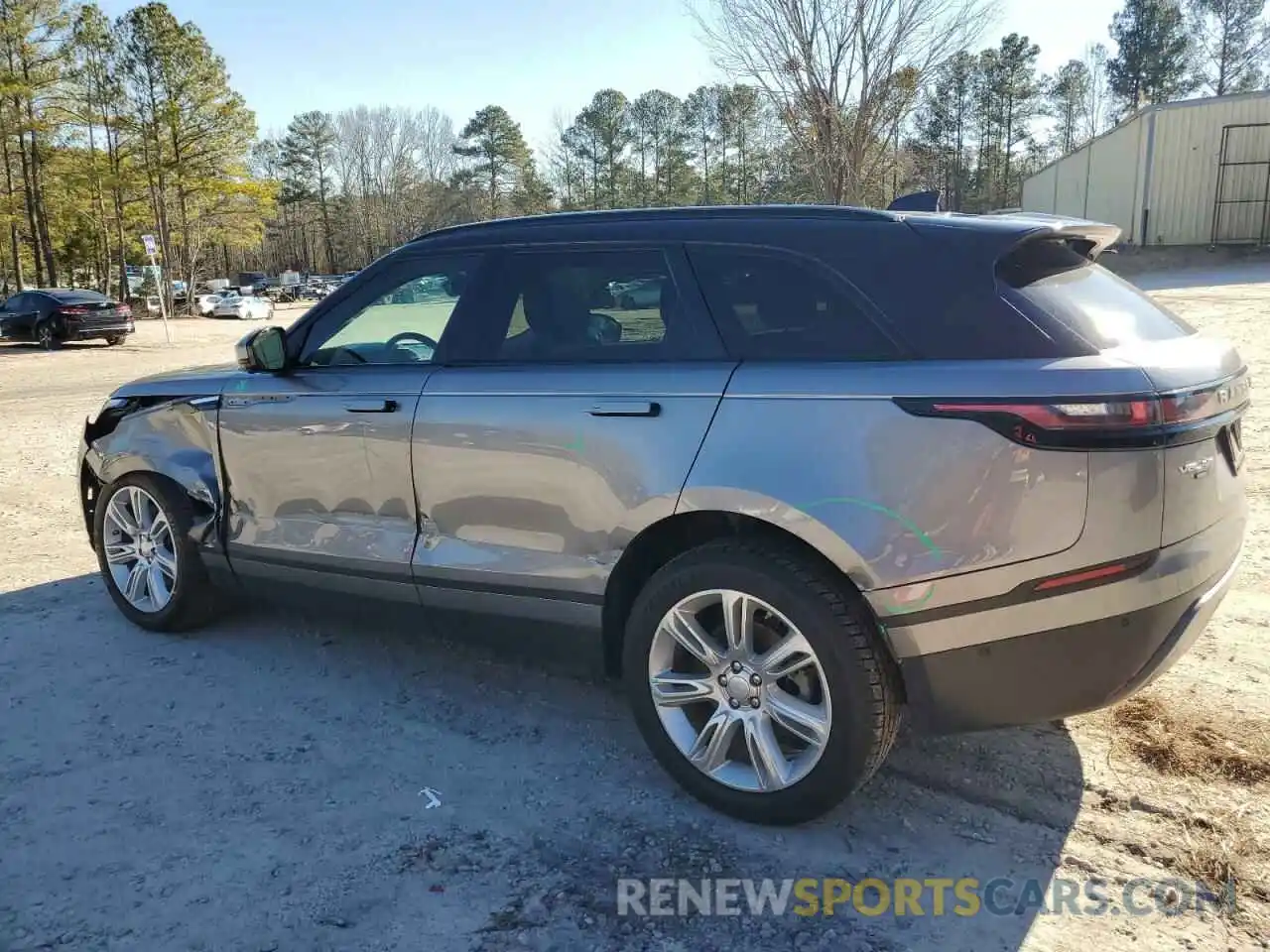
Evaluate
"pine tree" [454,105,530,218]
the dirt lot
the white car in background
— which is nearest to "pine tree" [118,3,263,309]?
the white car in background

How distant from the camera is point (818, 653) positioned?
2611 mm

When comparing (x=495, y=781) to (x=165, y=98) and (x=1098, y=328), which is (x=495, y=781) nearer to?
(x=1098, y=328)

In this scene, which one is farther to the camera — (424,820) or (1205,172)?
(1205,172)

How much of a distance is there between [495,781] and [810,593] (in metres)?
1.27

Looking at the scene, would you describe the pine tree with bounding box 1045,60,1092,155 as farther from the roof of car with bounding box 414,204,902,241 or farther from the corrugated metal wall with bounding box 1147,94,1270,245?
the roof of car with bounding box 414,204,902,241

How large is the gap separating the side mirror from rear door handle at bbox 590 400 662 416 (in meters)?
1.55

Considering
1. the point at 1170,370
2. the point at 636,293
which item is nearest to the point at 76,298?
the point at 636,293

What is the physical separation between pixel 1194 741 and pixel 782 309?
2003 mm

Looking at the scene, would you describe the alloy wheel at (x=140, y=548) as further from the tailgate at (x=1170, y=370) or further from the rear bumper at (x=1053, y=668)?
the tailgate at (x=1170, y=370)

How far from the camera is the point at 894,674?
→ 2.66 m

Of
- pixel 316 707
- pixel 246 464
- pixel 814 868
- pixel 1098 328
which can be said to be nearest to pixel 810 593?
pixel 814 868

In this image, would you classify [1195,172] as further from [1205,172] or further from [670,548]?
[670,548]

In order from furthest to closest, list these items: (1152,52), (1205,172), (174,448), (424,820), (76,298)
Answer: (1152,52) → (1205,172) → (76,298) → (174,448) → (424,820)

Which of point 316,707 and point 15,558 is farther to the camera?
point 15,558
